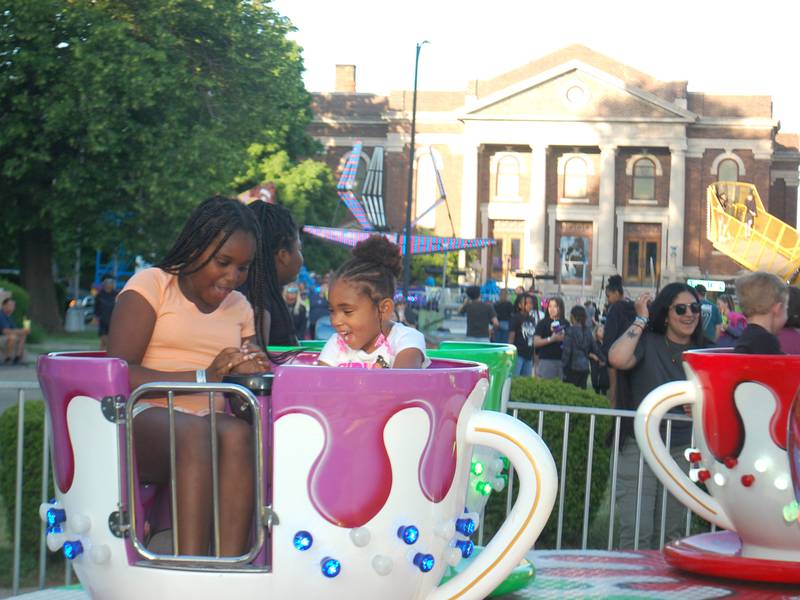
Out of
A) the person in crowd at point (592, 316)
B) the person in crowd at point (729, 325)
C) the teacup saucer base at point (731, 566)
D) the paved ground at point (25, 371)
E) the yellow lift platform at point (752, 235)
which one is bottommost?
the paved ground at point (25, 371)

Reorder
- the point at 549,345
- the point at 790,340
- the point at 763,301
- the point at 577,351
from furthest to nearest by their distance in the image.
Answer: the point at 549,345 < the point at 577,351 < the point at 790,340 < the point at 763,301

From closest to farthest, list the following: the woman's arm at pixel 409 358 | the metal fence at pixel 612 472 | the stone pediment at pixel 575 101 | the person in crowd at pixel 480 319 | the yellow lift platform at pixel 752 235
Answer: the woman's arm at pixel 409 358 < the metal fence at pixel 612 472 < the person in crowd at pixel 480 319 < the yellow lift platform at pixel 752 235 < the stone pediment at pixel 575 101

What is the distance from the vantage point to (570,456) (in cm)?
647

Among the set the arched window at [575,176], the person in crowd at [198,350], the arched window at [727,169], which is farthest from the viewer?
the arched window at [727,169]

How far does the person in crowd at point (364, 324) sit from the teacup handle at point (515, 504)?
61 cm

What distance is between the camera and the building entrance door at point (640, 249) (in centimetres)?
5697

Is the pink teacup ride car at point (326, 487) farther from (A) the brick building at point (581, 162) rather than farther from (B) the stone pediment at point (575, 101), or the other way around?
(B) the stone pediment at point (575, 101)

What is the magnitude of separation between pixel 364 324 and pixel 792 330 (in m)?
3.99

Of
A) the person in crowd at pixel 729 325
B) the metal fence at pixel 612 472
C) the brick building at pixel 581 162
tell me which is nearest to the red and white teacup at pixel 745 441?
the metal fence at pixel 612 472

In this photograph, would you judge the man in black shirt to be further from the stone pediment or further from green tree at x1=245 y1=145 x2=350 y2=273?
the stone pediment

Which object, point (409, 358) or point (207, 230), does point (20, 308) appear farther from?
point (409, 358)

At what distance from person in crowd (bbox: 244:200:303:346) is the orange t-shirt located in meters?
1.14

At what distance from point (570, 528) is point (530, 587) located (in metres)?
4.64

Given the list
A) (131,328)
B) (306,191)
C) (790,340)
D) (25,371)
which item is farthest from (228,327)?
(306,191)
